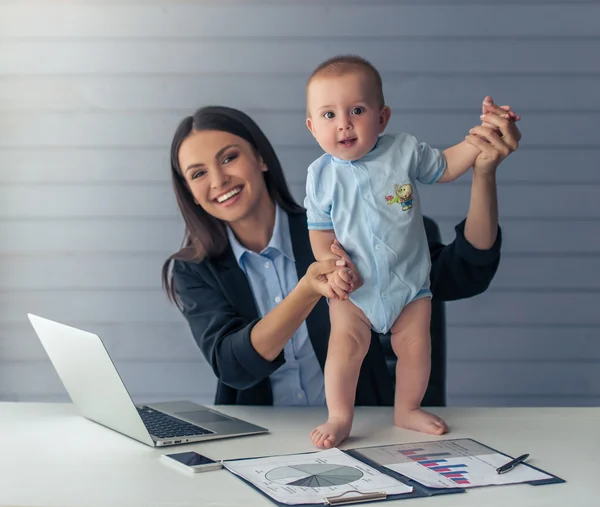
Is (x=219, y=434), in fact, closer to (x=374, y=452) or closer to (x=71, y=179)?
(x=374, y=452)

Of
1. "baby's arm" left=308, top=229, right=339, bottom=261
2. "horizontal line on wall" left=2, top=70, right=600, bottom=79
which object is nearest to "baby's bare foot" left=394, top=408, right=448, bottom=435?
"baby's arm" left=308, top=229, right=339, bottom=261

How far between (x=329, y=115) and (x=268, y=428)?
0.69m

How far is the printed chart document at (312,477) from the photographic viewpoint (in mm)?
1292

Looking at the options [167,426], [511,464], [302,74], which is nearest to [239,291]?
[167,426]

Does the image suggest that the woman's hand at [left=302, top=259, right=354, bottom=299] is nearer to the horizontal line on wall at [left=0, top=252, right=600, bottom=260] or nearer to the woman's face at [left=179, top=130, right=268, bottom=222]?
the woman's face at [left=179, top=130, right=268, bottom=222]

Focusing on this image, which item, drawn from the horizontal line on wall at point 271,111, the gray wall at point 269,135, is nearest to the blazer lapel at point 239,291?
the gray wall at point 269,135

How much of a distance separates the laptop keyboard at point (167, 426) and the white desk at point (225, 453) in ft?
0.19

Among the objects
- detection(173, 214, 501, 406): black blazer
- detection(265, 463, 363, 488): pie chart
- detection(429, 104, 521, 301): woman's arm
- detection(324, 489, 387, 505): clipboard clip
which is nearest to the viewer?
detection(324, 489, 387, 505): clipboard clip

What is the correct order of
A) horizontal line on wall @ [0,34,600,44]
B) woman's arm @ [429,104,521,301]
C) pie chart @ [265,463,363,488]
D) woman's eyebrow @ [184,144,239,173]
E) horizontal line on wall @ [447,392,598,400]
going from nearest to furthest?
1. pie chart @ [265,463,363,488]
2. woman's arm @ [429,104,521,301]
3. woman's eyebrow @ [184,144,239,173]
4. horizontal line on wall @ [0,34,600,44]
5. horizontal line on wall @ [447,392,598,400]

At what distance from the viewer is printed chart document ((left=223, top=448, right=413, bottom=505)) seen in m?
1.29

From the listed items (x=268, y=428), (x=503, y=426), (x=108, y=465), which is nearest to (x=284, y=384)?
(x=268, y=428)

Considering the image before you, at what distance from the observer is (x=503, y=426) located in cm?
181

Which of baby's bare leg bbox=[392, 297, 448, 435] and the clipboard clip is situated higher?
baby's bare leg bbox=[392, 297, 448, 435]

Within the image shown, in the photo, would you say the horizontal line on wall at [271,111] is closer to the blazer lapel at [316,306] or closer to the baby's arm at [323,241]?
the blazer lapel at [316,306]
